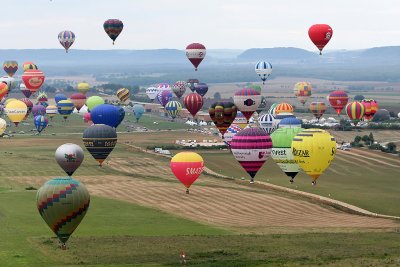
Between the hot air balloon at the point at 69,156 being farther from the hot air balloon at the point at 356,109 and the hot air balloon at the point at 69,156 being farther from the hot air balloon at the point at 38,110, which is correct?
the hot air balloon at the point at 38,110

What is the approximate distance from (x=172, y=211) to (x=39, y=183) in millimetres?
21740

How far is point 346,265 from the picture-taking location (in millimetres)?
60469

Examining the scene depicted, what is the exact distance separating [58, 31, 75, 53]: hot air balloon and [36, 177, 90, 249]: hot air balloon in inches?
4283

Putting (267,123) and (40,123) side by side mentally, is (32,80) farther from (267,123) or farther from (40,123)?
(267,123)

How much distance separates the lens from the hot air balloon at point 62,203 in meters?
63.1

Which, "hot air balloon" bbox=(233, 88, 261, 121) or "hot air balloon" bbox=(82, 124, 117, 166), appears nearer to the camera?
"hot air balloon" bbox=(82, 124, 117, 166)

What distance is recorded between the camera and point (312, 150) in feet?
266

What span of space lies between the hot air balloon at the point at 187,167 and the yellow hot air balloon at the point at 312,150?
60.2 feet

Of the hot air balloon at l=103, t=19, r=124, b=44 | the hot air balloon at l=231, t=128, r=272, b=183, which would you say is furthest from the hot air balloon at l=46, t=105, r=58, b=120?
the hot air balloon at l=231, t=128, r=272, b=183

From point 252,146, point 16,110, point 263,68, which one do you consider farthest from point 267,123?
point 16,110

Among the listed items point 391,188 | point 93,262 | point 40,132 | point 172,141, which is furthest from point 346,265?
point 40,132

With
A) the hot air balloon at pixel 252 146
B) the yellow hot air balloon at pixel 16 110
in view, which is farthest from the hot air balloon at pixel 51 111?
the hot air balloon at pixel 252 146

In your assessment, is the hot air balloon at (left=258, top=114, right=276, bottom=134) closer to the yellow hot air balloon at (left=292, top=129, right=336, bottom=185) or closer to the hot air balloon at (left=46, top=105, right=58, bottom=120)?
the yellow hot air balloon at (left=292, top=129, right=336, bottom=185)

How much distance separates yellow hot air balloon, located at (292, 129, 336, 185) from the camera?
8106 centimetres
